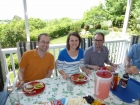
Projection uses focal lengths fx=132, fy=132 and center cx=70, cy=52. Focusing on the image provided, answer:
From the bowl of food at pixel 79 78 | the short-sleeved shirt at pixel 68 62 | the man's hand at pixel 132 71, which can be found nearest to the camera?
the bowl of food at pixel 79 78

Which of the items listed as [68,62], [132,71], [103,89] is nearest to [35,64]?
[68,62]

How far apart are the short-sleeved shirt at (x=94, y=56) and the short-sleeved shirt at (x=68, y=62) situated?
21 centimetres

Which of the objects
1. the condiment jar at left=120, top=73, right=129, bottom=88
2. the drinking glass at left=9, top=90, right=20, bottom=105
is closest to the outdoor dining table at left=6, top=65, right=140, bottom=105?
the drinking glass at left=9, top=90, right=20, bottom=105

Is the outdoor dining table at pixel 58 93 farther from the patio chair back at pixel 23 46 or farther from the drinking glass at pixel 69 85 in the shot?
the patio chair back at pixel 23 46

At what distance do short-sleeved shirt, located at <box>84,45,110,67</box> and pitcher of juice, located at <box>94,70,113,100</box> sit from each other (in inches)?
33.2

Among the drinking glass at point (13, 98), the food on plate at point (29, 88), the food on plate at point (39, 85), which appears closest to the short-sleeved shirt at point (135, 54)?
the food on plate at point (39, 85)

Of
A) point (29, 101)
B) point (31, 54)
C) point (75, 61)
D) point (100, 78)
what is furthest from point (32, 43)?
point (100, 78)

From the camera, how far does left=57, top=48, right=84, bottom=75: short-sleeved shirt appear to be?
171 cm

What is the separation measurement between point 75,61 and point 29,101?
82 centimetres

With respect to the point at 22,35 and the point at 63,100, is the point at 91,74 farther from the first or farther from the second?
the point at 22,35

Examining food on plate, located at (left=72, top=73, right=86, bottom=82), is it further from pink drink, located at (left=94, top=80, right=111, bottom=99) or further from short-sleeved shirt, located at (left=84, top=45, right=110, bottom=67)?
short-sleeved shirt, located at (left=84, top=45, right=110, bottom=67)

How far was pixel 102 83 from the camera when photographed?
109cm

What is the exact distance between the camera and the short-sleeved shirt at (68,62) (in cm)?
171

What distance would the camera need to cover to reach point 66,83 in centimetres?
138
